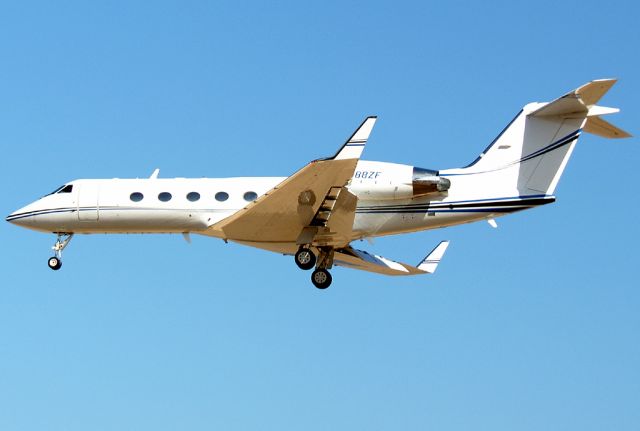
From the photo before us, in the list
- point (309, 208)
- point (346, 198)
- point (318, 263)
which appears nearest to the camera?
point (346, 198)

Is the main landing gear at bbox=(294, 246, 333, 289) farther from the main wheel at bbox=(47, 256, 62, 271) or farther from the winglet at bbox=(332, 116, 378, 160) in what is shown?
the main wheel at bbox=(47, 256, 62, 271)

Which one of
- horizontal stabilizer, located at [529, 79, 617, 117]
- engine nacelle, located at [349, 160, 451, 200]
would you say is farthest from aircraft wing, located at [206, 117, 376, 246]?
horizontal stabilizer, located at [529, 79, 617, 117]

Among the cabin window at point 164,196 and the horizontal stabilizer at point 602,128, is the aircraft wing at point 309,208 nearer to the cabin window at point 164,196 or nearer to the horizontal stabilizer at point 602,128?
the cabin window at point 164,196

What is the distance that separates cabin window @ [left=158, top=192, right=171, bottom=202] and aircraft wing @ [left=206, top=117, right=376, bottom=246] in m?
1.29

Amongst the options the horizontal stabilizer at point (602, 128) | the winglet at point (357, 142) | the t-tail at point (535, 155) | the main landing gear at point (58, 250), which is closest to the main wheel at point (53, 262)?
the main landing gear at point (58, 250)

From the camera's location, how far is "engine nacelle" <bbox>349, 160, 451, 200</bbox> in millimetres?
31219

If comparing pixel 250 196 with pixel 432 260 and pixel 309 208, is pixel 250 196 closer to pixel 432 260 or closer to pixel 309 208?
pixel 309 208

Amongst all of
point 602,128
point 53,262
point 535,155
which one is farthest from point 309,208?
point 53,262

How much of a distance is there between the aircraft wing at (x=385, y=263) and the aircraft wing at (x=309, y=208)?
2.49 m

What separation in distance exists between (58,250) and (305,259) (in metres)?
6.87

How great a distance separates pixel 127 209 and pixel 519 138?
9.83 metres

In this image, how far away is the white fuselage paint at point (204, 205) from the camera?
31328 millimetres

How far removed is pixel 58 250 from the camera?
3394 centimetres

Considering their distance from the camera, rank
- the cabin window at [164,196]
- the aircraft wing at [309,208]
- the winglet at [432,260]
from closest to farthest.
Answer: the aircraft wing at [309,208], the cabin window at [164,196], the winglet at [432,260]
